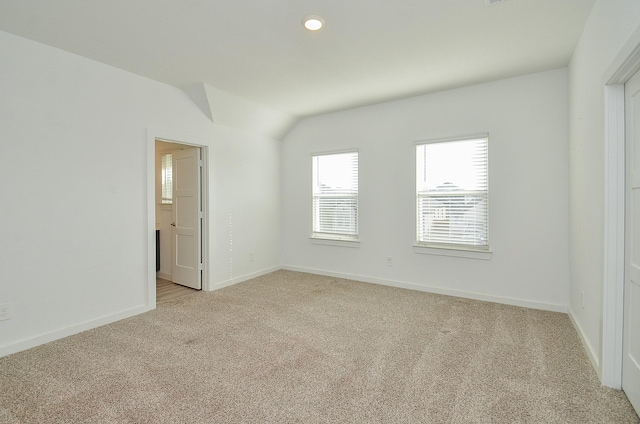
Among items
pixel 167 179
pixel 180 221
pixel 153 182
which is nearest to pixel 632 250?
pixel 153 182

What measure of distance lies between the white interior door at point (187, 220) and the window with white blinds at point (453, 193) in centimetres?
311

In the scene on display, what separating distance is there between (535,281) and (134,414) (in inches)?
157

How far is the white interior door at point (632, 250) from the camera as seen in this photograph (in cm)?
182

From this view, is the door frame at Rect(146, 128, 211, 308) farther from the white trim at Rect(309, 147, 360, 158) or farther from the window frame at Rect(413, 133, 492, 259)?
the window frame at Rect(413, 133, 492, 259)

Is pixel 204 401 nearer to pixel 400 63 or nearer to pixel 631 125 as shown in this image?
pixel 631 125

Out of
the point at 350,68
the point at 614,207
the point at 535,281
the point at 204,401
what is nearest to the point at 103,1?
the point at 350,68

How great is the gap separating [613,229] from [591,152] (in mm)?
753

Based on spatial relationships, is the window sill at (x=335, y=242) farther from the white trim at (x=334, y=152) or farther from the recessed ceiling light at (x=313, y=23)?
the recessed ceiling light at (x=313, y=23)

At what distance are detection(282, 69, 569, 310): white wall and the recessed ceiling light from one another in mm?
2245

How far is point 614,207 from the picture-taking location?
2006mm

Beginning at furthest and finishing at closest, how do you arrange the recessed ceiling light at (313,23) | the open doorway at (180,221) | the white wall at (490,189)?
the open doorway at (180,221)
the white wall at (490,189)
the recessed ceiling light at (313,23)

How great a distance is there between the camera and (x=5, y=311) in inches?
101

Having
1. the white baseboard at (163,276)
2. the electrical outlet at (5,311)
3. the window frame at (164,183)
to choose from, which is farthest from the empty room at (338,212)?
the white baseboard at (163,276)

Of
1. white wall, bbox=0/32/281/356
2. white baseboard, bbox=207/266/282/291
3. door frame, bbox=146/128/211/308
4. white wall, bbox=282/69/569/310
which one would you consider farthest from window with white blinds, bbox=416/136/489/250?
white wall, bbox=0/32/281/356
